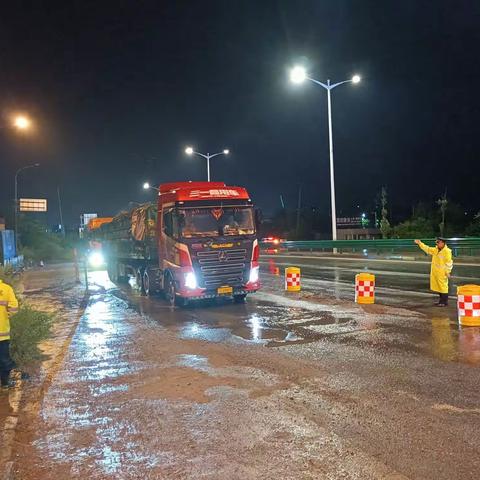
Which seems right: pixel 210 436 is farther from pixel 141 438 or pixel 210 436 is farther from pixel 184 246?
pixel 184 246

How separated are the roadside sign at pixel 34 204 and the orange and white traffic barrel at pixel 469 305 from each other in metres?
85.2

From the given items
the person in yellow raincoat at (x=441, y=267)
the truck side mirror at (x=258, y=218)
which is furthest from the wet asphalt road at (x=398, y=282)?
the truck side mirror at (x=258, y=218)

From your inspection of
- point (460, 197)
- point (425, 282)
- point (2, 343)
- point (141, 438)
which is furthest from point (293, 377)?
point (460, 197)

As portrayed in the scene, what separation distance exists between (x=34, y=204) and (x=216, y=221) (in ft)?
268

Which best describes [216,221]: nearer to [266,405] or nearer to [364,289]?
[364,289]

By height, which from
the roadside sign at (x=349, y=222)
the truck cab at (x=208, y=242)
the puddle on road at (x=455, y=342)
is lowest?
the puddle on road at (x=455, y=342)

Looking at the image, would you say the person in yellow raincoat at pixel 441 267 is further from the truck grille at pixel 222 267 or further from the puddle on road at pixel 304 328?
the truck grille at pixel 222 267

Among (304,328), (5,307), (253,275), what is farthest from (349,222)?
(5,307)

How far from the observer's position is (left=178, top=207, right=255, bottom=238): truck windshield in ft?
45.4

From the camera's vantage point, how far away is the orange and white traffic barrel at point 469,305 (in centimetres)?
1017

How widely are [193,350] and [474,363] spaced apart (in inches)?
179

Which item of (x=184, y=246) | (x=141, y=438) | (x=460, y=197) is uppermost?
(x=460, y=197)

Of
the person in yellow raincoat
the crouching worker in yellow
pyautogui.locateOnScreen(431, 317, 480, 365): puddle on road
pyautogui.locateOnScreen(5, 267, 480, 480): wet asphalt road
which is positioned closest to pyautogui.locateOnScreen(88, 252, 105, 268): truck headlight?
pyautogui.locateOnScreen(5, 267, 480, 480): wet asphalt road

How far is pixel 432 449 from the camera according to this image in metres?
4.66
